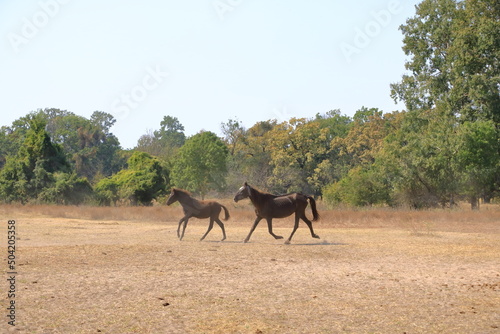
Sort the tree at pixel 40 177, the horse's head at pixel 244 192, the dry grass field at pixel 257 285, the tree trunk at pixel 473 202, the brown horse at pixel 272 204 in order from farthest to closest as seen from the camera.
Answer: the tree at pixel 40 177, the tree trunk at pixel 473 202, the brown horse at pixel 272 204, the horse's head at pixel 244 192, the dry grass field at pixel 257 285

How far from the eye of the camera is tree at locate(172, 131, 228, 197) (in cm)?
5969

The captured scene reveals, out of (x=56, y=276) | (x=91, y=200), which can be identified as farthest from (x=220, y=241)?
(x=91, y=200)

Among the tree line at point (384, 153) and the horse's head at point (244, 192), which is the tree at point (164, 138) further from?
the horse's head at point (244, 192)

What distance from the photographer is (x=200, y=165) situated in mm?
60281

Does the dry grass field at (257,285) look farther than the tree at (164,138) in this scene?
No

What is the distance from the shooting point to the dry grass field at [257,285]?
8.44 metres

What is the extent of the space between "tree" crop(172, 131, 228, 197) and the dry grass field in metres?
37.9

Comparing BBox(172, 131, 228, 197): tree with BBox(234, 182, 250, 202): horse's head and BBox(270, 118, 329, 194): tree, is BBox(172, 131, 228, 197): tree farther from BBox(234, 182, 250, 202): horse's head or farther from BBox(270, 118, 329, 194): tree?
BBox(234, 182, 250, 202): horse's head

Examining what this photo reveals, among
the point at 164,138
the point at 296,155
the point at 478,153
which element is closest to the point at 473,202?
the point at 478,153

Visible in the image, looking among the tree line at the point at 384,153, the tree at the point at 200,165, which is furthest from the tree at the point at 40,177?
the tree at the point at 200,165

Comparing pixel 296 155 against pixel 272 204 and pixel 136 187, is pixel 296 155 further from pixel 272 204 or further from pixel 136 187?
pixel 272 204

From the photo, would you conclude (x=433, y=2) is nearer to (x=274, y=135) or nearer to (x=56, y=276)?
(x=274, y=135)

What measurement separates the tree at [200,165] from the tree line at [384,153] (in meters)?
0.10

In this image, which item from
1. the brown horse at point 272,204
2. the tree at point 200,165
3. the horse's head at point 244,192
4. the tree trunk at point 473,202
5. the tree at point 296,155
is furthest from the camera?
the tree at point 296,155
